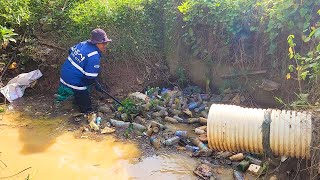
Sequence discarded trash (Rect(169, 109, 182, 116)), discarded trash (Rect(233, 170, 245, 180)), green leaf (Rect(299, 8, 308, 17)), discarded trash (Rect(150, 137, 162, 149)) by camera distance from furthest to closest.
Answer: discarded trash (Rect(169, 109, 182, 116))
discarded trash (Rect(150, 137, 162, 149))
green leaf (Rect(299, 8, 308, 17))
discarded trash (Rect(233, 170, 245, 180))

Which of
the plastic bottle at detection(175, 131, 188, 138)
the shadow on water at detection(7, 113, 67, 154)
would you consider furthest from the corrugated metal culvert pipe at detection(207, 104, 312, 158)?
the shadow on water at detection(7, 113, 67, 154)

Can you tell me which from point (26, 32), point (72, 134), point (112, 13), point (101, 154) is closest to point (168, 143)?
point (101, 154)

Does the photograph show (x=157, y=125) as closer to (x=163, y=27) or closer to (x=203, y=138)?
(x=203, y=138)

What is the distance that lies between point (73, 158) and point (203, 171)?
1954 millimetres

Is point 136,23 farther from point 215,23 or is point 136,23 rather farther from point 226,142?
point 226,142

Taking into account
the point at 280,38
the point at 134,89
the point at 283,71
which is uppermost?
the point at 280,38

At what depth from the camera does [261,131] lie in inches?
142

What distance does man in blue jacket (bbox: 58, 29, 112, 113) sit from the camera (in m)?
6.12

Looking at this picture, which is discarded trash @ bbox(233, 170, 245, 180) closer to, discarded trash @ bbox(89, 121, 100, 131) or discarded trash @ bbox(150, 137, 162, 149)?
discarded trash @ bbox(150, 137, 162, 149)

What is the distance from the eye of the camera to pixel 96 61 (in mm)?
6137

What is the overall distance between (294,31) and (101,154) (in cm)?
362

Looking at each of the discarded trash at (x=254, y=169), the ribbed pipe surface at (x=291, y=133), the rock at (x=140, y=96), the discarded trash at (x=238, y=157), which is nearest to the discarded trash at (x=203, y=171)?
the discarded trash at (x=238, y=157)

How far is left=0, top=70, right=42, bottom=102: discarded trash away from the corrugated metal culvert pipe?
446 cm

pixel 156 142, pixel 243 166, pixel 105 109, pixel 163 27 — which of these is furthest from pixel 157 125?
pixel 163 27
